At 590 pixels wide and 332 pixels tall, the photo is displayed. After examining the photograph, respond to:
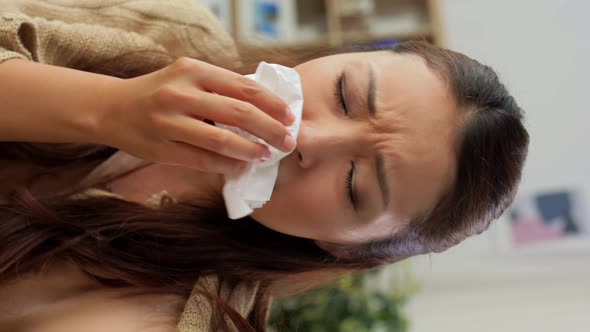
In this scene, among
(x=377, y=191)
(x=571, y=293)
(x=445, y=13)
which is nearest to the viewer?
(x=377, y=191)

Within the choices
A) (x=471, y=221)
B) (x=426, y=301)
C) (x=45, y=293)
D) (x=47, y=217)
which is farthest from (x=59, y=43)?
(x=426, y=301)

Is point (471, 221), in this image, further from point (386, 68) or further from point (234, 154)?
point (234, 154)

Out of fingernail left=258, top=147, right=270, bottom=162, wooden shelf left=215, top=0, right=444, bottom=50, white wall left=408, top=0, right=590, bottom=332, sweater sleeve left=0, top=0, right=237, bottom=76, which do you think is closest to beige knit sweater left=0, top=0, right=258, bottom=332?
Result: sweater sleeve left=0, top=0, right=237, bottom=76

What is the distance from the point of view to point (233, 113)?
0.58m

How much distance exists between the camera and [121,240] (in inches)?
32.4

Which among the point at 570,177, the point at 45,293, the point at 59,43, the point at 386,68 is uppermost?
the point at 386,68

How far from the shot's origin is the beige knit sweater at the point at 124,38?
0.77 m

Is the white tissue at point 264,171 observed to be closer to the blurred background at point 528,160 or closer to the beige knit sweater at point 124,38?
the beige knit sweater at point 124,38

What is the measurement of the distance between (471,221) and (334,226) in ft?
0.78

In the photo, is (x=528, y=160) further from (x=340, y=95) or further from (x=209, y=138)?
(x=209, y=138)

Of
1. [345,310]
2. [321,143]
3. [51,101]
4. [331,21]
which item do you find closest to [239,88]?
[321,143]

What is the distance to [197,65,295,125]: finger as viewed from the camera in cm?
59

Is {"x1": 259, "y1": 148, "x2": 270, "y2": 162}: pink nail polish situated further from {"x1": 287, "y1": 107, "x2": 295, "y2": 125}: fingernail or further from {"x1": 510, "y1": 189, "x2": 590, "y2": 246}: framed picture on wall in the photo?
{"x1": 510, "y1": 189, "x2": 590, "y2": 246}: framed picture on wall

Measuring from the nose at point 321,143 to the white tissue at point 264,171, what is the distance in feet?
0.08
